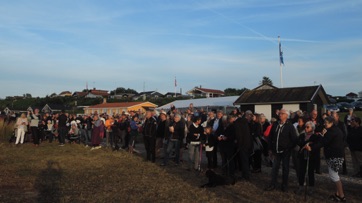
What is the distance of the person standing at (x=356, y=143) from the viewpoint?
8.91 meters

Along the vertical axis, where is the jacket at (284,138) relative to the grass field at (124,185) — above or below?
above

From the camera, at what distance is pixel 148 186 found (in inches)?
317

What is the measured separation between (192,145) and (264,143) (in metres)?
2.13

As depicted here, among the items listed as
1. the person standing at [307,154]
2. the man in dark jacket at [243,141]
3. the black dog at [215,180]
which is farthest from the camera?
the man in dark jacket at [243,141]

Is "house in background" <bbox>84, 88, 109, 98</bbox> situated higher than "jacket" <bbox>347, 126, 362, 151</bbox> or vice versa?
"house in background" <bbox>84, 88, 109, 98</bbox>

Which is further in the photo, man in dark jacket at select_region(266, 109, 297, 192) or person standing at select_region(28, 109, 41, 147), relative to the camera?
person standing at select_region(28, 109, 41, 147)

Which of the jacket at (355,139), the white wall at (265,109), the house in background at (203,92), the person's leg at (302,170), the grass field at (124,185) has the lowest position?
the grass field at (124,185)

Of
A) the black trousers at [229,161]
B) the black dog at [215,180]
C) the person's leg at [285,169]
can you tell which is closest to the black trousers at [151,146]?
the black trousers at [229,161]

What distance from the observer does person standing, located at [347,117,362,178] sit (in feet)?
29.2

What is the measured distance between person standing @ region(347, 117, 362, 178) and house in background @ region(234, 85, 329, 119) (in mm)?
17475

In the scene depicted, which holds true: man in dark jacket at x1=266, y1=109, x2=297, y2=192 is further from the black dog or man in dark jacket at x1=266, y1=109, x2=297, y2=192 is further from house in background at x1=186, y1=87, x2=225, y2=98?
house in background at x1=186, y1=87, x2=225, y2=98

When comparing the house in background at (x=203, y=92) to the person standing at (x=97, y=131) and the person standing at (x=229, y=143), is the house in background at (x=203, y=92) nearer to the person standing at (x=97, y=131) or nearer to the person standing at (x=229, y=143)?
the person standing at (x=97, y=131)

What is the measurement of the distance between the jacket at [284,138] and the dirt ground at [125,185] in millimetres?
921

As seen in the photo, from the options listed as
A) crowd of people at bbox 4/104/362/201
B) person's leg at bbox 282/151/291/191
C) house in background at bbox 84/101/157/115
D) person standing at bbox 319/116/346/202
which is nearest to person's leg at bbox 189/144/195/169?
crowd of people at bbox 4/104/362/201
